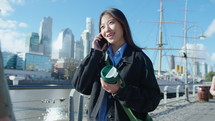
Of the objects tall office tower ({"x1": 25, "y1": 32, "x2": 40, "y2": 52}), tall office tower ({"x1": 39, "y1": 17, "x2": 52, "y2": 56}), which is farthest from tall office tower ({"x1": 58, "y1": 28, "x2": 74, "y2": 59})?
tall office tower ({"x1": 25, "y1": 32, "x2": 40, "y2": 52})

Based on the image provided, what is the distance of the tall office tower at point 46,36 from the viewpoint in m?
138

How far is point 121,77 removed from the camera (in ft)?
4.31

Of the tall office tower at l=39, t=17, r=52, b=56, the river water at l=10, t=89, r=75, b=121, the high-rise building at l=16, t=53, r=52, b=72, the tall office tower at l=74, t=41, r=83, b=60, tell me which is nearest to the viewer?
the river water at l=10, t=89, r=75, b=121

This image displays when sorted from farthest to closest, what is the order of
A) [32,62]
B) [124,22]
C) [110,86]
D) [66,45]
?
[66,45], [32,62], [124,22], [110,86]

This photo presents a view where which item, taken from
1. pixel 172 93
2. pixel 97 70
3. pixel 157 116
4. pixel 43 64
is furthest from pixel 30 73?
pixel 97 70

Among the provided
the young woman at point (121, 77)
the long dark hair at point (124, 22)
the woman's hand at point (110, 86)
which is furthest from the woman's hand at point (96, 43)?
the woman's hand at point (110, 86)

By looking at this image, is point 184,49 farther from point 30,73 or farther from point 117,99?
point 30,73

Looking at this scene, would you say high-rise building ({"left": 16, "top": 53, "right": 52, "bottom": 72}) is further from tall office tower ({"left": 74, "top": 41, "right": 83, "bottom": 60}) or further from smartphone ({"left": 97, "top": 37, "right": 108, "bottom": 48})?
smartphone ({"left": 97, "top": 37, "right": 108, "bottom": 48})

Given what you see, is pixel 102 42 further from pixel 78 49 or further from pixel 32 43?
pixel 78 49

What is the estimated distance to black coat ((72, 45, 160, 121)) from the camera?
1322 millimetres

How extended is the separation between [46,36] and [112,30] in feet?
532

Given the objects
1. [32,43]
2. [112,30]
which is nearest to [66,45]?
[32,43]

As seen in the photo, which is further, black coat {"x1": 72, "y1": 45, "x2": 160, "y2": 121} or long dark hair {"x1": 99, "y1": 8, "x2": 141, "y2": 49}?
long dark hair {"x1": 99, "y1": 8, "x2": 141, "y2": 49}

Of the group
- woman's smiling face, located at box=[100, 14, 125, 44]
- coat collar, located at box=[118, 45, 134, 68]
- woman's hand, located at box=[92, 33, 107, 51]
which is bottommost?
coat collar, located at box=[118, 45, 134, 68]
